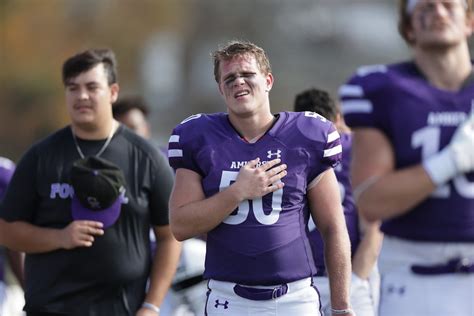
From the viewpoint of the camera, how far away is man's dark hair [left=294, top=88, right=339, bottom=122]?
24.4 ft

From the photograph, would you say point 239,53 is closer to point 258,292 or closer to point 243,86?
point 243,86

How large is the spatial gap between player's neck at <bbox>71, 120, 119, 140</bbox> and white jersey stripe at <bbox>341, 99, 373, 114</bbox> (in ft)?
6.97

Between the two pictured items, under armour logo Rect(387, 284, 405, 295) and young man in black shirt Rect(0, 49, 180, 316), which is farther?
young man in black shirt Rect(0, 49, 180, 316)

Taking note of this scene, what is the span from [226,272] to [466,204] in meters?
1.11

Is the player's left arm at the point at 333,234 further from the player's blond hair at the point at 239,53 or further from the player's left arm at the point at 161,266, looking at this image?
the player's left arm at the point at 161,266

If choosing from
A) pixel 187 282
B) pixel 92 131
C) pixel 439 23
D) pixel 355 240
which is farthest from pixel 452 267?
pixel 187 282

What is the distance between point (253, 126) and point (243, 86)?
0.19 metres

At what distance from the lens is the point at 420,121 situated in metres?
5.17

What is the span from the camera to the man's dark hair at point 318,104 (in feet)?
24.4

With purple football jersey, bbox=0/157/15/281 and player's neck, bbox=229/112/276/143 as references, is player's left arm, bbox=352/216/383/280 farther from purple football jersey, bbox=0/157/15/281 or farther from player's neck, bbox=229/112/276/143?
purple football jersey, bbox=0/157/15/281

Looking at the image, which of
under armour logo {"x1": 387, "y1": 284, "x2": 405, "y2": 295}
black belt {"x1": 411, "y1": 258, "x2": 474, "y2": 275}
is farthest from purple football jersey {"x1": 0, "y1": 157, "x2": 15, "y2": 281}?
black belt {"x1": 411, "y1": 258, "x2": 474, "y2": 275}

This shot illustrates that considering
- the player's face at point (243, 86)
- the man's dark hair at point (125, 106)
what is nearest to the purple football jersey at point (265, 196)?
the player's face at point (243, 86)

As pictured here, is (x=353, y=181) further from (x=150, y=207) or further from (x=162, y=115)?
(x=162, y=115)

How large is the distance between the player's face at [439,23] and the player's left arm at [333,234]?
2.68 feet
